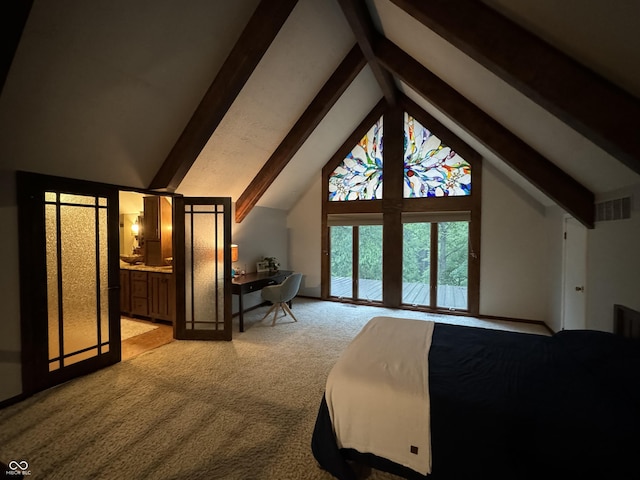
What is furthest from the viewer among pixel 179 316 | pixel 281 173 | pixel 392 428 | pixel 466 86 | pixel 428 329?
pixel 281 173

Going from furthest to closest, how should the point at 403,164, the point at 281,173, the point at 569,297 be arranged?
1. the point at 403,164
2. the point at 281,173
3. the point at 569,297

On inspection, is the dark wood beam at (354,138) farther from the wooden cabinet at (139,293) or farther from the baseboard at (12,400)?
the baseboard at (12,400)

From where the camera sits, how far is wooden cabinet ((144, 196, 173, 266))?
455 cm

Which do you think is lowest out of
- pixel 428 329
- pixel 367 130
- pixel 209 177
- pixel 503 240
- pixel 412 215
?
pixel 428 329

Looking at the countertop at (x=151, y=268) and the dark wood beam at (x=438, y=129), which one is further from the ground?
the dark wood beam at (x=438, y=129)

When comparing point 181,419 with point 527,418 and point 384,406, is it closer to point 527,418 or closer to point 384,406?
point 384,406

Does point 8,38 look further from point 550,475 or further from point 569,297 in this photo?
point 569,297

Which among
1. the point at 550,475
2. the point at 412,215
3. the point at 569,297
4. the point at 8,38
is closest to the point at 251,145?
the point at 8,38

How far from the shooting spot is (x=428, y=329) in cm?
249

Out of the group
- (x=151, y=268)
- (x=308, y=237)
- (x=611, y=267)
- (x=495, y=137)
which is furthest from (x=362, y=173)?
(x=151, y=268)

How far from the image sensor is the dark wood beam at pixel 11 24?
1486mm

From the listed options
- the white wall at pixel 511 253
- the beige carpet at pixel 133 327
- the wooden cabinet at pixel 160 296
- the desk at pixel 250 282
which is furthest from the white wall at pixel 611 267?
the beige carpet at pixel 133 327

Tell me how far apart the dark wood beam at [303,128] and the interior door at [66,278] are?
205 cm

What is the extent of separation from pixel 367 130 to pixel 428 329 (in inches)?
171
